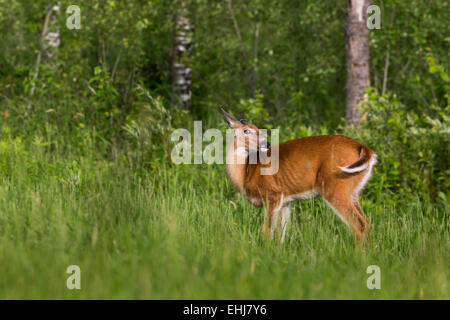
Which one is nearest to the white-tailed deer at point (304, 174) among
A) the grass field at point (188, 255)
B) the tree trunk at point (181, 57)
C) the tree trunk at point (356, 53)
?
the grass field at point (188, 255)

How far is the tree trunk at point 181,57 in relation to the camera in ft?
36.4

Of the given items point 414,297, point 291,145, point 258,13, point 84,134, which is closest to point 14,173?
point 84,134

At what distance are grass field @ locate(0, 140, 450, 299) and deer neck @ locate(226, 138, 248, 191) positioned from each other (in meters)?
0.23

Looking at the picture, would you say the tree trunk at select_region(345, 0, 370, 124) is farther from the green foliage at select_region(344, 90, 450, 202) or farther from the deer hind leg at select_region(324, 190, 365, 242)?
the deer hind leg at select_region(324, 190, 365, 242)

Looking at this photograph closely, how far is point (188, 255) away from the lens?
4.17 meters

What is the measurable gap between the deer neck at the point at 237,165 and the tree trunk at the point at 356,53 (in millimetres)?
3411

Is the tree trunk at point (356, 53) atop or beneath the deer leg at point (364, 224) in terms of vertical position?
atop

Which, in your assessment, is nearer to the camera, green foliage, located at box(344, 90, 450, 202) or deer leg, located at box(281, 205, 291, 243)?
deer leg, located at box(281, 205, 291, 243)

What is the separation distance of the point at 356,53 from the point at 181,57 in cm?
358

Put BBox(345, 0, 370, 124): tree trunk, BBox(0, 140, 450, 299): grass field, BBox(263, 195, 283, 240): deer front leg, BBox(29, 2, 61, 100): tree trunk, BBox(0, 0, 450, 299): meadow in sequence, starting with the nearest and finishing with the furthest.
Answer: BBox(0, 140, 450, 299): grass field < BBox(0, 0, 450, 299): meadow < BBox(263, 195, 283, 240): deer front leg < BBox(345, 0, 370, 124): tree trunk < BBox(29, 2, 61, 100): tree trunk

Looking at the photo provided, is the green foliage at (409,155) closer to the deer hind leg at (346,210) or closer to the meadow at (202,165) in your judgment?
the meadow at (202,165)

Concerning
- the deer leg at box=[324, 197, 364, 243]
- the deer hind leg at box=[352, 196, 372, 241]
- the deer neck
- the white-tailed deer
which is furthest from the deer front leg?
the deer hind leg at box=[352, 196, 372, 241]

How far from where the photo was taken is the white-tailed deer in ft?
18.1
